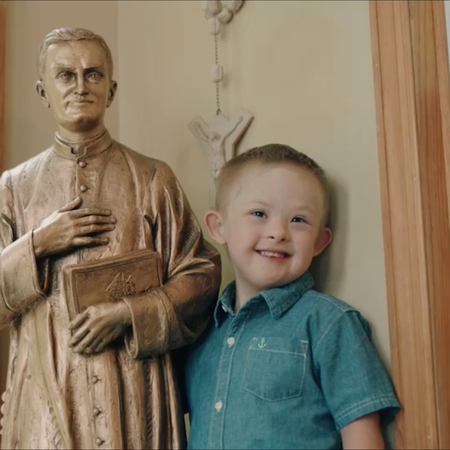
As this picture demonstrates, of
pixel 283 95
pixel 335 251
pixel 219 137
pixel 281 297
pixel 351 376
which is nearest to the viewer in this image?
pixel 351 376

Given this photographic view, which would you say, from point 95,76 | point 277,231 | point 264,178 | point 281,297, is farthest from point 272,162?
point 95,76

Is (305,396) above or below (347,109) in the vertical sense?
below

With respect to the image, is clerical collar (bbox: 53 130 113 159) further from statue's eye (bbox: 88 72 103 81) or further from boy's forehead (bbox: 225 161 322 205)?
boy's forehead (bbox: 225 161 322 205)

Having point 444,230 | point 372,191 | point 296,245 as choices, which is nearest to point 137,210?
point 296,245

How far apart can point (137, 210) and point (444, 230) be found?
529mm

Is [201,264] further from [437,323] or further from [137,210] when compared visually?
[437,323]

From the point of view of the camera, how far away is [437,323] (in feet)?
3.72

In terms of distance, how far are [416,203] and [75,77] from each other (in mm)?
628

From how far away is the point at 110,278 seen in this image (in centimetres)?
117

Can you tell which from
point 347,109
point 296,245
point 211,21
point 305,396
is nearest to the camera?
point 305,396

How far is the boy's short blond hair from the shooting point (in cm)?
128

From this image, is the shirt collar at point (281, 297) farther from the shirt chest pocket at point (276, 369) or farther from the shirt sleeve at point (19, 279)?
the shirt sleeve at point (19, 279)

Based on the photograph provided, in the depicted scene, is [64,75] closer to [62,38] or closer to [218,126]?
[62,38]

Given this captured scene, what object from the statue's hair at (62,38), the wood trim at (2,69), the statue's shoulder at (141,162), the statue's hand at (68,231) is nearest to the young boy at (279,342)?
the statue's shoulder at (141,162)
